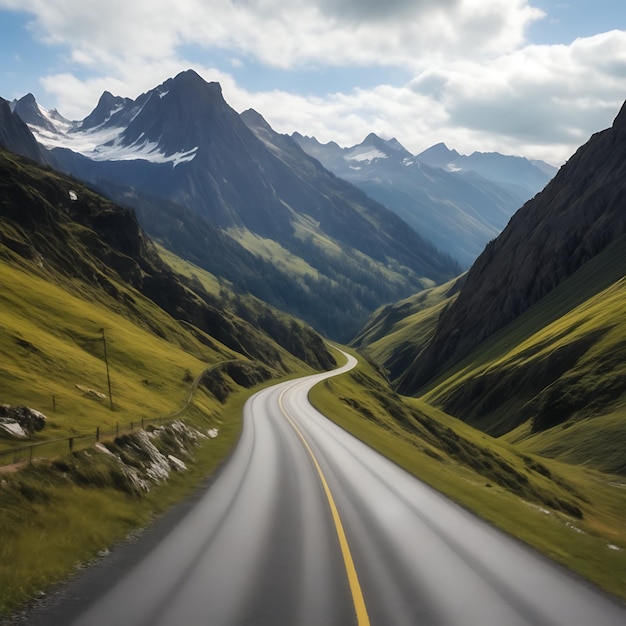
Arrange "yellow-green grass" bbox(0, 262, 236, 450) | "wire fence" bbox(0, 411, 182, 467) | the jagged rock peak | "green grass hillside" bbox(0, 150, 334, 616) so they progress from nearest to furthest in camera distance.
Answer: "green grass hillside" bbox(0, 150, 334, 616) < "wire fence" bbox(0, 411, 182, 467) < "yellow-green grass" bbox(0, 262, 236, 450) < the jagged rock peak

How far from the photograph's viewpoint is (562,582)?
46.1 ft

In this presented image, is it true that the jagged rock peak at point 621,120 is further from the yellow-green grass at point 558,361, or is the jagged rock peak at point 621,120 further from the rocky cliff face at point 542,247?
the yellow-green grass at point 558,361

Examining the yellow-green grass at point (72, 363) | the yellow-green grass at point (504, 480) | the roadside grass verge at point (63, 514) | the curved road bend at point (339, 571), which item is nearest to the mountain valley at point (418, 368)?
the roadside grass verge at point (63, 514)

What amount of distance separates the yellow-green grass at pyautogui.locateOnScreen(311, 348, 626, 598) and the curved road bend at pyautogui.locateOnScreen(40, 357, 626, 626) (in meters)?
1.54

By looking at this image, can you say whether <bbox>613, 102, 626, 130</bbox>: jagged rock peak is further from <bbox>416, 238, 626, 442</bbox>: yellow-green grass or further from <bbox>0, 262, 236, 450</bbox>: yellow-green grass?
<bbox>0, 262, 236, 450</bbox>: yellow-green grass

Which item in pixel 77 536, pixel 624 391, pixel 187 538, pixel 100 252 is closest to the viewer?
pixel 77 536

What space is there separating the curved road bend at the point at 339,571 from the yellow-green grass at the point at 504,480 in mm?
1542

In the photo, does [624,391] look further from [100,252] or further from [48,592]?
[100,252]

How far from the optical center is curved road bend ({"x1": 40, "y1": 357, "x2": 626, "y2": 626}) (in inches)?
451

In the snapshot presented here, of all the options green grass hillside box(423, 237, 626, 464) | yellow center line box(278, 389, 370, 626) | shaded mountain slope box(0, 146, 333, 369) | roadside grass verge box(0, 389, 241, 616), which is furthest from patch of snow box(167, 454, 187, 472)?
shaded mountain slope box(0, 146, 333, 369)

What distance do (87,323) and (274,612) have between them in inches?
2740

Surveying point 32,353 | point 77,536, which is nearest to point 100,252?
point 32,353

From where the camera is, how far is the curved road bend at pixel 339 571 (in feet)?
37.6

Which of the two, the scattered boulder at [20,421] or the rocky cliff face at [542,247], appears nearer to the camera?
the scattered boulder at [20,421]
